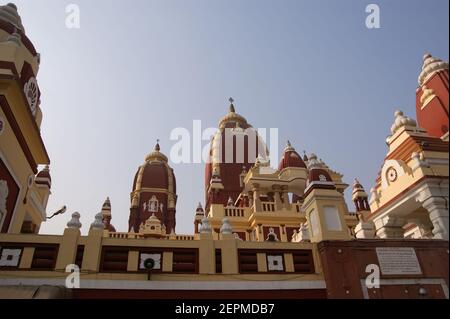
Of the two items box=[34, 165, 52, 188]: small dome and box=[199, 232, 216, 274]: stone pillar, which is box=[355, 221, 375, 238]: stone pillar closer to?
box=[199, 232, 216, 274]: stone pillar

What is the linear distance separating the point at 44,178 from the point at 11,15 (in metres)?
5.40

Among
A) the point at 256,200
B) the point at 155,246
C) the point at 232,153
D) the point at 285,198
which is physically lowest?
the point at 155,246

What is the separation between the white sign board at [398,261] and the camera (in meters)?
6.84

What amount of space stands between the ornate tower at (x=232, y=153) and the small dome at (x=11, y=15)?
16269mm

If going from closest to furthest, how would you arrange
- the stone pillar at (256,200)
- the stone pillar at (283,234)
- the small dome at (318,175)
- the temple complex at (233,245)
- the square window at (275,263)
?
the temple complex at (233,245), the square window at (275,263), the small dome at (318,175), the stone pillar at (283,234), the stone pillar at (256,200)

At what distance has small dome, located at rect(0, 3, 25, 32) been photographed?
10.2 meters

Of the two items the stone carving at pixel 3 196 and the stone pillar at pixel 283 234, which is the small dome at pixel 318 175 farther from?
the stone pillar at pixel 283 234

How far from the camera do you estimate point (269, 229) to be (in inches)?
742

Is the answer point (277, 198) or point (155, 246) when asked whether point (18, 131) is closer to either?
point (155, 246)

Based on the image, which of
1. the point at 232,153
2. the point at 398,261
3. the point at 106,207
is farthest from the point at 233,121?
the point at 398,261

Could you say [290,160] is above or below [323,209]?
above

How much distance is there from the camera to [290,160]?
76.9 ft

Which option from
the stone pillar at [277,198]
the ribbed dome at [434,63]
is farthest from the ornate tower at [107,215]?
the ribbed dome at [434,63]

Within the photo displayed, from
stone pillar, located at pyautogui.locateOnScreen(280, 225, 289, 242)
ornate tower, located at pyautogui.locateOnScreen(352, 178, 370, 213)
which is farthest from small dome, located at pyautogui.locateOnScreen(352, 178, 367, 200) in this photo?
stone pillar, located at pyautogui.locateOnScreen(280, 225, 289, 242)
